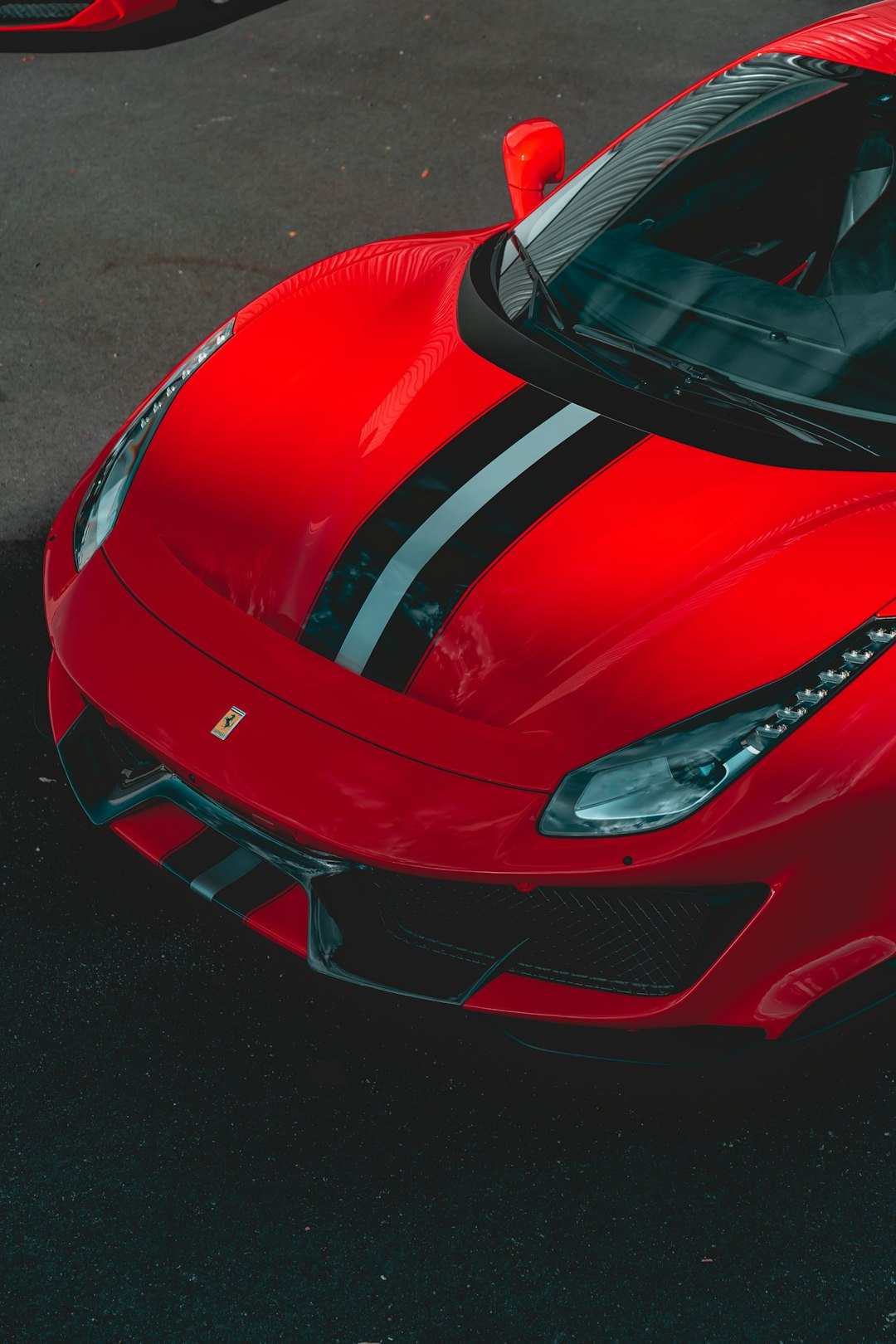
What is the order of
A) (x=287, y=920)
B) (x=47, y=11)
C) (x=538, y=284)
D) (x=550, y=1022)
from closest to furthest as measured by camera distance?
(x=550, y=1022)
(x=287, y=920)
(x=538, y=284)
(x=47, y=11)

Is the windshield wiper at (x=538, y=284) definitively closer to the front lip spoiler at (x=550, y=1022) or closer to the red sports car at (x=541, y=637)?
the red sports car at (x=541, y=637)

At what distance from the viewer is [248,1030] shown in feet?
7.70

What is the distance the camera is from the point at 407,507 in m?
2.20

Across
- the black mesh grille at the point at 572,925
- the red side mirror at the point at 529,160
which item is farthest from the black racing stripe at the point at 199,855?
the red side mirror at the point at 529,160

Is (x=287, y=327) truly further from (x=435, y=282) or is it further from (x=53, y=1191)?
(x=53, y=1191)

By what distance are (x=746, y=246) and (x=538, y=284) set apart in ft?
1.51

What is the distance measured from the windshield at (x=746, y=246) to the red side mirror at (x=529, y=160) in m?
0.19

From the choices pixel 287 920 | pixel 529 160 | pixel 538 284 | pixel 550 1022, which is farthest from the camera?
pixel 529 160

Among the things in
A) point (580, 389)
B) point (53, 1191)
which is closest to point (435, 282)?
point (580, 389)

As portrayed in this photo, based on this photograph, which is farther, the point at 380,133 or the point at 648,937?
the point at 380,133

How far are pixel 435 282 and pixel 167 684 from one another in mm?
1187

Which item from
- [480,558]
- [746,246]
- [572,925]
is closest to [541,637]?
[480,558]

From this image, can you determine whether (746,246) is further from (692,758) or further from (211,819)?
(211,819)

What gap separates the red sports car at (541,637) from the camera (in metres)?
1.88
